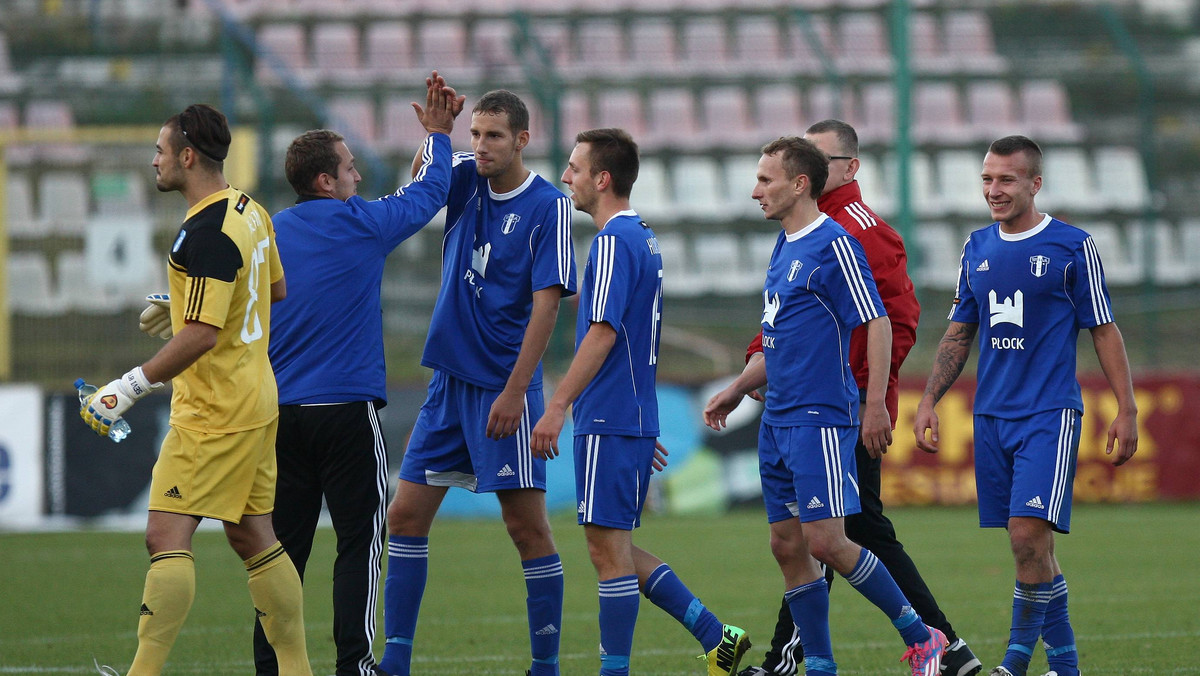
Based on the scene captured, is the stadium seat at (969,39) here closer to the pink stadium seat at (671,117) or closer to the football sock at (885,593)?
the pink stadium seat at (671,117)

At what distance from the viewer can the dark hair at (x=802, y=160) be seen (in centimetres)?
529

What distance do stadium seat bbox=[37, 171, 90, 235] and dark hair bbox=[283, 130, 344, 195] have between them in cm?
1099

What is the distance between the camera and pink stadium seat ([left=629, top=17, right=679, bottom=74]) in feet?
67.9

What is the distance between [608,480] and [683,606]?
651 millimetres

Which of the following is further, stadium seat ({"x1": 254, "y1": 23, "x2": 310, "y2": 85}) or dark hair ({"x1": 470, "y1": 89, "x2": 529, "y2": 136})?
stadium seat ({"x1": 254, "y1": 23, "x2": 310, "y2": 85})

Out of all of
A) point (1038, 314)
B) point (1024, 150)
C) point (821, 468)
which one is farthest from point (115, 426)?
point (1024, 150)

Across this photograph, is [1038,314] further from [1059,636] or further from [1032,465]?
[1059,636]

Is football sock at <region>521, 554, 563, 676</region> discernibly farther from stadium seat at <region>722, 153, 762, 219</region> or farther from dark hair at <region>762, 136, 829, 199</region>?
stadium seat at <region>722, 153, 762, 219</region>

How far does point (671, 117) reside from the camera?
826 inches

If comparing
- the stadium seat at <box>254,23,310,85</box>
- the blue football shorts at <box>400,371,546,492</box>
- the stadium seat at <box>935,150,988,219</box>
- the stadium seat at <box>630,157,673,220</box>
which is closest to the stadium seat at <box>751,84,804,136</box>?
the stadium seat at <box>630,157,673,220</box>

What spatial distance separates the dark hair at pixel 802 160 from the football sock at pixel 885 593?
1450 millimetres

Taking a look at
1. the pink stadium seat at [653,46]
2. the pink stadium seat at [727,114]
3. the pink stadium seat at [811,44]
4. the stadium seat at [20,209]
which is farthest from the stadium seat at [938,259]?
the stadium seat at [20,209]

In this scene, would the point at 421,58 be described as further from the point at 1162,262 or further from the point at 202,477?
the point at 202,477

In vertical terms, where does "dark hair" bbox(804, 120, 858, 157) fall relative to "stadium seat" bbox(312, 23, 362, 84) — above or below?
below
